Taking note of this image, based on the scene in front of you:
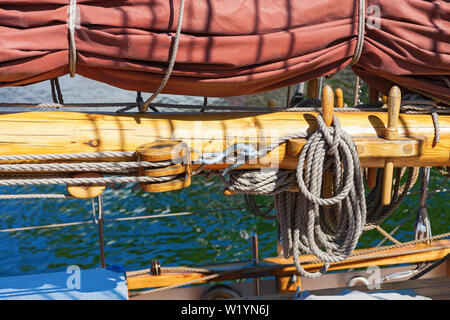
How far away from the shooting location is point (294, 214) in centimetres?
243

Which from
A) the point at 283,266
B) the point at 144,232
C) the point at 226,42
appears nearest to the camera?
the point at 226,42

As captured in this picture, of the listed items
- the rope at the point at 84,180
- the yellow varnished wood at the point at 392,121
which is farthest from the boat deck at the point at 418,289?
the rope at the point at 84,180

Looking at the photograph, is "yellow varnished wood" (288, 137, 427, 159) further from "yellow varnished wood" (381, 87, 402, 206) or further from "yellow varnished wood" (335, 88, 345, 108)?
"yellow varnished wood" (335, 88, 345, 108)

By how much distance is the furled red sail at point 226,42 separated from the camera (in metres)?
1.87

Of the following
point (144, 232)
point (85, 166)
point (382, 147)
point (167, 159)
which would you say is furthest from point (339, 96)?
point (144, 232)

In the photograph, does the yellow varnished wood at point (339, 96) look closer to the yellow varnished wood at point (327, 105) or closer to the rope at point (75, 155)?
the yellow varnished wood at point (327, 105)

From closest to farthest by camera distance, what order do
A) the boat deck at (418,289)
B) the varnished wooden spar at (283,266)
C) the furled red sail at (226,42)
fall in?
the furled red sail at (226,42)
the boat deck at (418,289)
the varnished wooden spar at (283,266)

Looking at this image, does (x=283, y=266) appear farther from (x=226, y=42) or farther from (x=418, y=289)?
(x=226, y=42)

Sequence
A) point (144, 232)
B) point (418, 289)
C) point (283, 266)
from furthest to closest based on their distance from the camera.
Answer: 1. point (144, 232)
2. point (283, 266)
3. point (418, 289)

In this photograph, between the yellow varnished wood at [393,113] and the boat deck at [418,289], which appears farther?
the boat deck at [418,289]

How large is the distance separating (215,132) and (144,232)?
404 cm

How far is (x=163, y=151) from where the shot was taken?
197 centimetres

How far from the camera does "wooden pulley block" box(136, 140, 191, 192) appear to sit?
197 cm

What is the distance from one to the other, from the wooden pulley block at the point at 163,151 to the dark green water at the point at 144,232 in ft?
11.0
